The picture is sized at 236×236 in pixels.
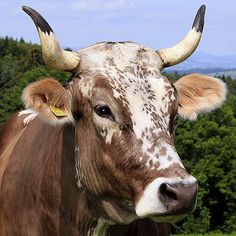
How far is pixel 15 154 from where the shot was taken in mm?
7133

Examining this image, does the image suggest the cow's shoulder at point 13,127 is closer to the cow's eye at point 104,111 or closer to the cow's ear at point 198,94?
the cow's ear at point 198,94

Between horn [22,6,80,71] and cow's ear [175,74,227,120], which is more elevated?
horn [22,6,80,71]

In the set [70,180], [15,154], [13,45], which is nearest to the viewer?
[70,180]

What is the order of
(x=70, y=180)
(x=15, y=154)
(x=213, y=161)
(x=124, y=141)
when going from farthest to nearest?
(x=213, y=161) → (x=15, y=154) → (x=70, y=180) → (x=124, y=141)

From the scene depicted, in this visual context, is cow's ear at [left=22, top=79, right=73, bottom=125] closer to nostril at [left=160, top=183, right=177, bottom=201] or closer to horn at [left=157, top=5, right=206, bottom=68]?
horn at [left=157, top=5, right=206, bottom=68]

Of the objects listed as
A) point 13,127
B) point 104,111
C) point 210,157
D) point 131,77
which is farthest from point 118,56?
point 210,157

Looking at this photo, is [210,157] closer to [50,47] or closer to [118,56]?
[118,56]

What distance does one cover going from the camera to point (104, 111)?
215 inches

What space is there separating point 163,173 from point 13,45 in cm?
9670

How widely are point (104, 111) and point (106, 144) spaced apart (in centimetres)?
26

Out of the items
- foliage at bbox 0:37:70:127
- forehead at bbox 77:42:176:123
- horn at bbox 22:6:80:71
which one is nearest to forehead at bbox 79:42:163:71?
forehead at bbox 77:42:176:123

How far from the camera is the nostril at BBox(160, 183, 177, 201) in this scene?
4830 mm

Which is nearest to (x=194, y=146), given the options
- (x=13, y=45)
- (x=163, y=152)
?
(x=13, y=45)

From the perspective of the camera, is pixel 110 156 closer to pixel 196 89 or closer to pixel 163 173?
pixel 163 173
